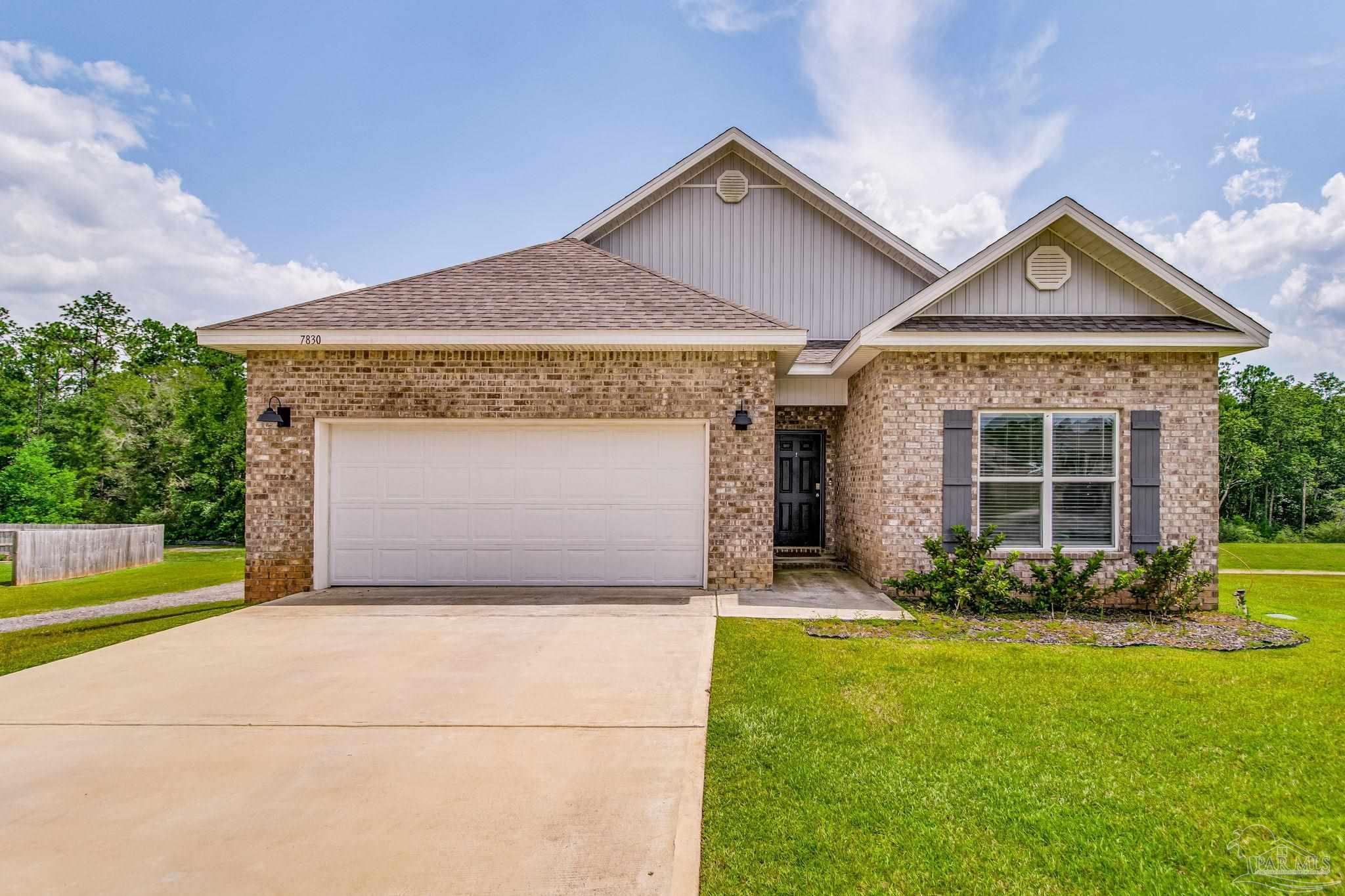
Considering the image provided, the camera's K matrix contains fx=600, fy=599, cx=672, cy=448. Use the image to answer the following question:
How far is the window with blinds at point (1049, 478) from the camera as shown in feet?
24.1

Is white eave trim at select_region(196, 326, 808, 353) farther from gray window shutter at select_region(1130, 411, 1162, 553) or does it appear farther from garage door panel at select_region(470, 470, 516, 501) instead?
gray window shutter at select_region(1130, 411, 1162, 553)

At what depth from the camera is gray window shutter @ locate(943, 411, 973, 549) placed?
732 cm

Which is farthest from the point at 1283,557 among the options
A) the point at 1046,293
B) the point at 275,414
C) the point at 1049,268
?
the point at 275,414

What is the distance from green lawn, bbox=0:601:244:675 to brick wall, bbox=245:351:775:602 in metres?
0.87

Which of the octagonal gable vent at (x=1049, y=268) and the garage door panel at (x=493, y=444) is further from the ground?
the octagonal gable vent at (x=1049, y=268)

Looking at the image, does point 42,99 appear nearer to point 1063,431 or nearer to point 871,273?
point 871,273

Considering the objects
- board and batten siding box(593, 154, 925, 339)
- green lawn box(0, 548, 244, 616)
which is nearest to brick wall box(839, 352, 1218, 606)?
board and batten siding box(593, 154, 925, 339)

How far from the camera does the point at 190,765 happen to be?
3127 mm

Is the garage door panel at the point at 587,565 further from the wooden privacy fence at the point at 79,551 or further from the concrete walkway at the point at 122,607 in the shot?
the wooden privacy fence at the point at 79,551

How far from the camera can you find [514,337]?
7277 millimetres

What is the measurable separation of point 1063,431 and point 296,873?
8.27 metres

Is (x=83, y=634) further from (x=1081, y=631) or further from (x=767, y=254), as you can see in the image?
(x=767, y=254)

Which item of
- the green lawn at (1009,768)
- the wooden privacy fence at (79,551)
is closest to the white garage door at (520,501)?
the green lawn at (1009,768)

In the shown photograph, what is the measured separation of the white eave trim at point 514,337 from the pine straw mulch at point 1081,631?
11.0 ft
